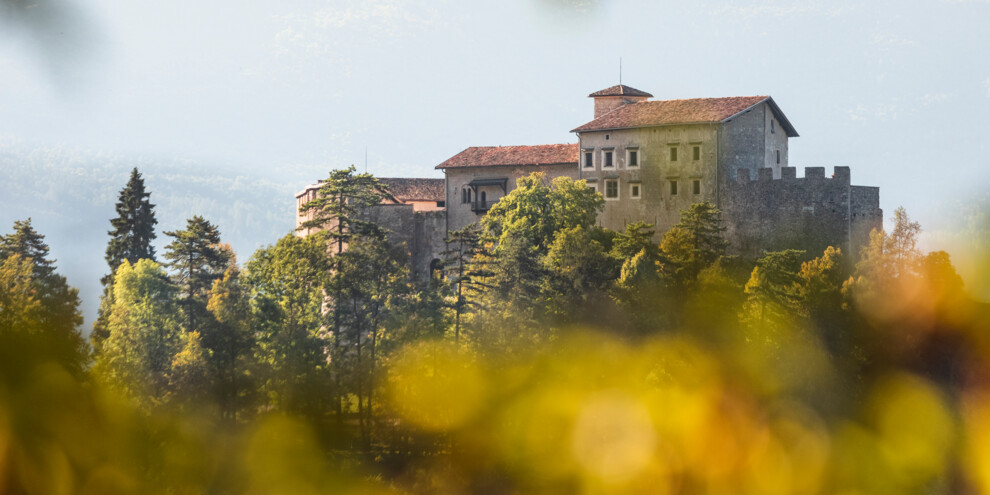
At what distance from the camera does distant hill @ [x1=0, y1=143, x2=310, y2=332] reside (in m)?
80.6

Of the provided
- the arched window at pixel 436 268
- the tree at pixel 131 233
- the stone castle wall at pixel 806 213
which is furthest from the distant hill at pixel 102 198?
the stone castle wall at pixel 806 213

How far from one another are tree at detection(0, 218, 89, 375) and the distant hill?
0.72 meters

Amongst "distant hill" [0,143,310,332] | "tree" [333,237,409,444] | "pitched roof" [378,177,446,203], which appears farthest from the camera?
"distant hill" [0,143,310,332]

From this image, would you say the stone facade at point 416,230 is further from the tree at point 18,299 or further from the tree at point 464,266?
the tree at point 18,299

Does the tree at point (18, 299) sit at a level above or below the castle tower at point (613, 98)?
below

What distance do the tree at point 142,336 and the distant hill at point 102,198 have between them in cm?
129

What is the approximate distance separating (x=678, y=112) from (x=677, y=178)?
315cm

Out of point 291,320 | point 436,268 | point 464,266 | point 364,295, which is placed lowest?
point 291,320

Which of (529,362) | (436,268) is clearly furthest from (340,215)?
(529,362)

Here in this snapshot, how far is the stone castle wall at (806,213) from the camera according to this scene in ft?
143

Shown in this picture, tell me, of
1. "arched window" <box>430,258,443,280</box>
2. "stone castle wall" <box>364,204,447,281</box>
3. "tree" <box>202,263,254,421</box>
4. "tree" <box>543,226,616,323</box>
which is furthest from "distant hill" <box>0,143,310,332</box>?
"tree" <box>543,226,616,323</box>

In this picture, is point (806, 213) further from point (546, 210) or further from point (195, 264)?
point (195, 264)

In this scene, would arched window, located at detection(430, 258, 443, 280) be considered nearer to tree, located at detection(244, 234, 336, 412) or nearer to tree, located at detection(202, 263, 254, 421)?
tree, located at detection(244, 234, 336, 412)

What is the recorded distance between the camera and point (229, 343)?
47375 millimetres
